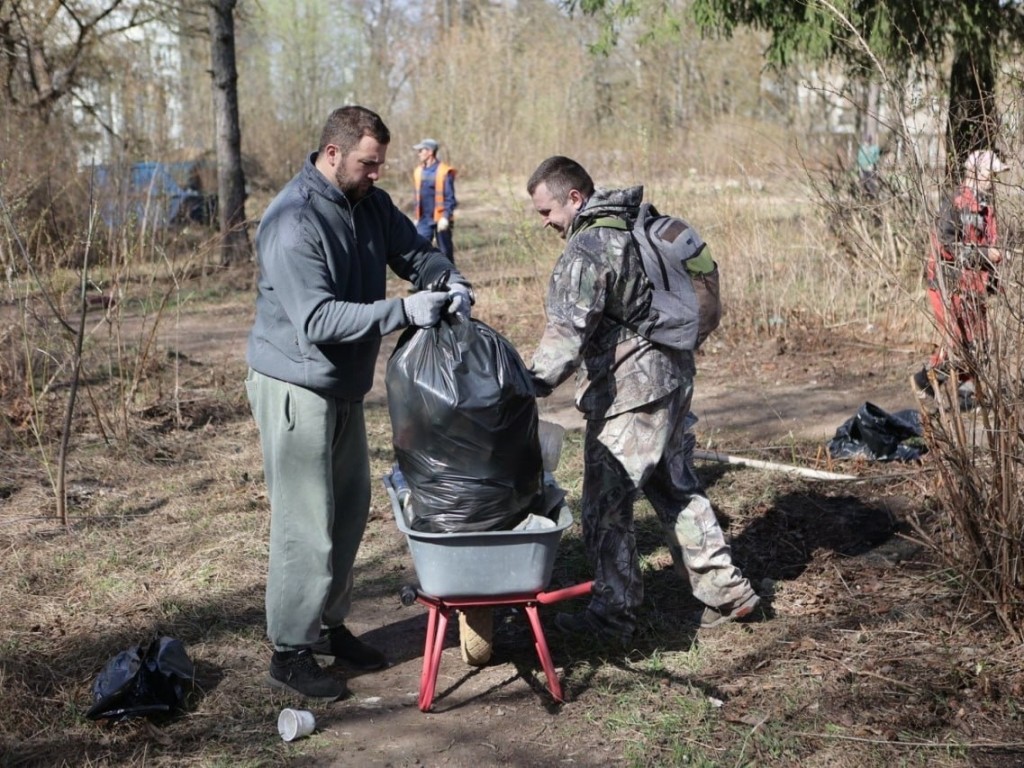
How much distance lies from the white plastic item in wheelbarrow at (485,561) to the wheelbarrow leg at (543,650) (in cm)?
10

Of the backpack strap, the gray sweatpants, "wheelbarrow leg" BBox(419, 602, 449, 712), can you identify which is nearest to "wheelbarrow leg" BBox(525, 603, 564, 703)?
"wheelbarrow leg" BBox(419, 602, 449, 712)

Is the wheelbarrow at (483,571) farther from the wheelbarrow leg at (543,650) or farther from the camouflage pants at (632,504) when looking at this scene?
the camouflage pants at (632,504)

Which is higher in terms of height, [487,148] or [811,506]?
[487,148]

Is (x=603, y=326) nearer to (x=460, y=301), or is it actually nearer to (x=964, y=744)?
(x=460, y=301)

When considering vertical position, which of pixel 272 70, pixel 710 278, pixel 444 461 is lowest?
pixel 444 461

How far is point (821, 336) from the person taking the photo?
955 cm

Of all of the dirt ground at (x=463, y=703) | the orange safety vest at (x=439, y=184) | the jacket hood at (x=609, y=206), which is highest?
the orange safety vest at (x=439, y=184)

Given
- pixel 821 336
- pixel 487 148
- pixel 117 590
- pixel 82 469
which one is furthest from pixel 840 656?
pixel 487 148

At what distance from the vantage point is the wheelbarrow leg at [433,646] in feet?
11.9

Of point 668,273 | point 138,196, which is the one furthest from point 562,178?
point 138,196

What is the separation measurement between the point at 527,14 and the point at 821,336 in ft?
66.1

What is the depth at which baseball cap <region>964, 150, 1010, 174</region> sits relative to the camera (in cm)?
394

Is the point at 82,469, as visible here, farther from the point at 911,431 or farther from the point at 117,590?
the point at 911,431

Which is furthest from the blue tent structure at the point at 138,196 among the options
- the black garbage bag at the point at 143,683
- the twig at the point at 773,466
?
the twig at the point at 773,466
